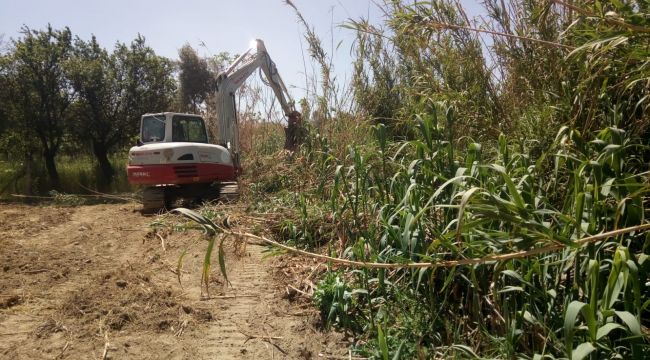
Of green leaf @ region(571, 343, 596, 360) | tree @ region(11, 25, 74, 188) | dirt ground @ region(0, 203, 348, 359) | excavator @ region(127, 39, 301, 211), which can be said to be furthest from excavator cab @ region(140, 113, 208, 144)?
green leaf @ region(571, 343, 596, 360)

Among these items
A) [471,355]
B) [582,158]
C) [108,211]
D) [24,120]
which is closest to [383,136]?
[582,158]

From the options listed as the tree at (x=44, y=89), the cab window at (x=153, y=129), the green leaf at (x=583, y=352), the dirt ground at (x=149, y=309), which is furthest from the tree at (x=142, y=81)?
the green leaf at (x=583, y=352)

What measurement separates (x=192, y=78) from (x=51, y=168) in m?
7.69

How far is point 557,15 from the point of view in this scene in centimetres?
303

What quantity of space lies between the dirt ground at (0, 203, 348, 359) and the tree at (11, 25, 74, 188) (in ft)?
35.1

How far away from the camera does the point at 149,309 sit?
3.55 m

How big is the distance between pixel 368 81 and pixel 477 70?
2.30m

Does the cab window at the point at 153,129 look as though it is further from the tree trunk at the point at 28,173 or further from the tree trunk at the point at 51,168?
the tree trunk at the point at 51,168

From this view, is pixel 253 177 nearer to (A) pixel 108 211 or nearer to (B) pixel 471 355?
(A) pixel 108 211

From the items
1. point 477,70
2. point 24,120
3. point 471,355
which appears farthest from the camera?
point 24,120

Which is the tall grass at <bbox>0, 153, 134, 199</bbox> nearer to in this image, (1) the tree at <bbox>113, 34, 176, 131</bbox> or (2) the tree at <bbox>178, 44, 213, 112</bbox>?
(1) the tree at <bbox>113, 34, 176, 131</bbox>

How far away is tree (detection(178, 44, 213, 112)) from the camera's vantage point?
20500 millimetres

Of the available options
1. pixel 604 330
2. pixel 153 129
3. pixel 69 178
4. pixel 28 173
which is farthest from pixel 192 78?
pixel 604 330

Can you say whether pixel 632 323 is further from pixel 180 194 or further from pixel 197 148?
pixel 180 194
